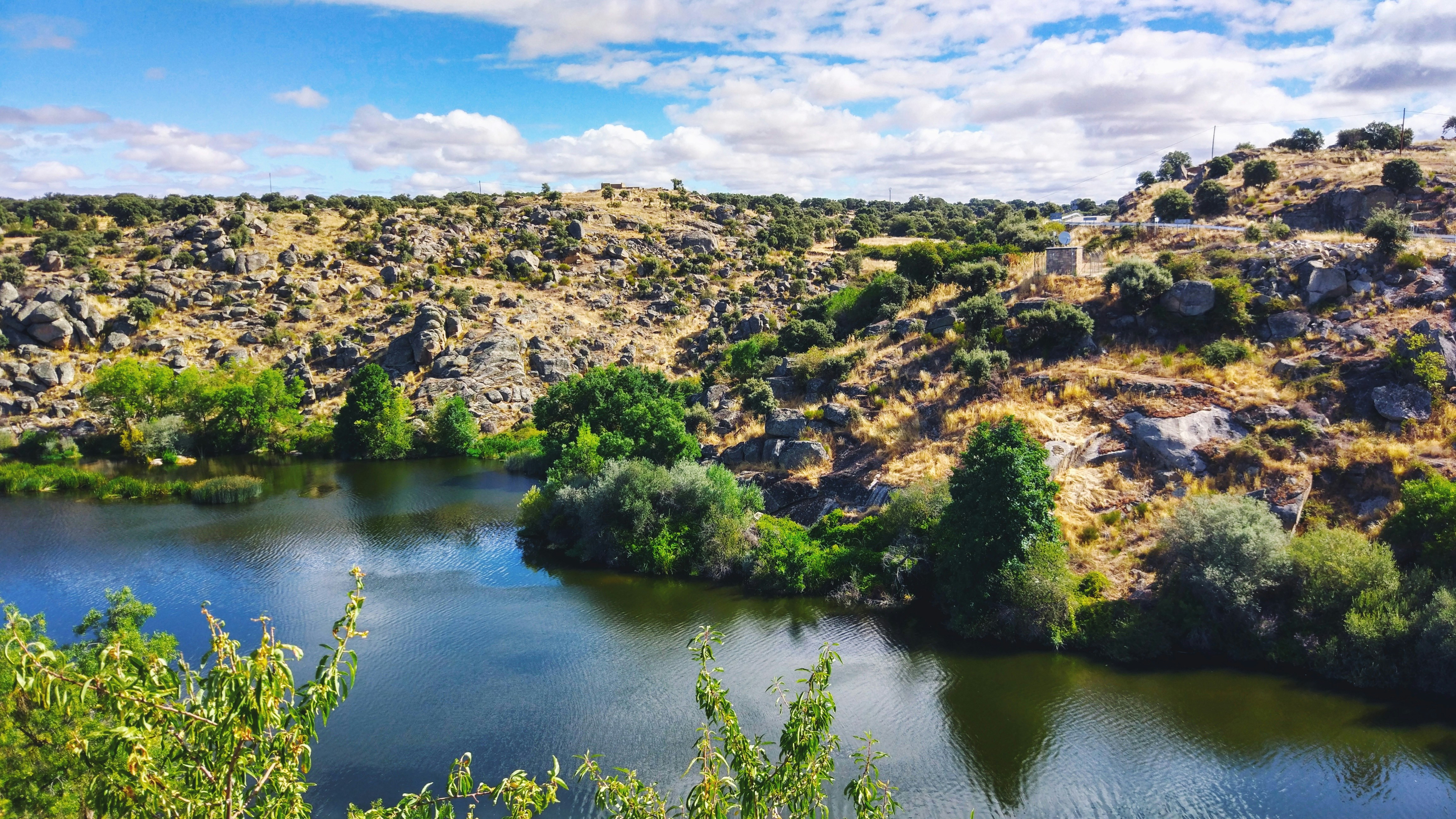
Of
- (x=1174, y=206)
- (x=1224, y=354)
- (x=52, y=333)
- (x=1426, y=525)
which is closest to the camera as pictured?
(x=1426, y=525)

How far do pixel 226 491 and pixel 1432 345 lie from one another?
59.9m

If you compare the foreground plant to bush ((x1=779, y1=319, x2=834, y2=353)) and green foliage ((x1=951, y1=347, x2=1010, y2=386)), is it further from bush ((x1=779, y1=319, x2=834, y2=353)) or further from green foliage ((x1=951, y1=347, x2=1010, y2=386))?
bush ((x1=779, y1=319, x2=834, y2=353))

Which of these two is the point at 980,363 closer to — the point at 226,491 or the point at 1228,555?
the point at 1228,555

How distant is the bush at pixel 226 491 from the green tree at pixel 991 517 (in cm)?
4110

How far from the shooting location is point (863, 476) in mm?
36812

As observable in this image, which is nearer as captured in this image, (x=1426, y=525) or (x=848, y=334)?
(x=1426, y=525)

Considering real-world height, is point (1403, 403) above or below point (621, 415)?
above

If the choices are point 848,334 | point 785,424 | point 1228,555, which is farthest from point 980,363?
point 1228,555

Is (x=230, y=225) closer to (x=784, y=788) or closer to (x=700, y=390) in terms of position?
(x=700, y=390)

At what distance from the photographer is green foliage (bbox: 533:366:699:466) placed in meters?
39.8

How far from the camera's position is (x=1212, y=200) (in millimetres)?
54094

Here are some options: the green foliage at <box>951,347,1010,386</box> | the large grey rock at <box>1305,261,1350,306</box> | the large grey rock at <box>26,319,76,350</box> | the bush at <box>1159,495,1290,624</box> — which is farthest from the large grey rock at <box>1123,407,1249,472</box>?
the large grey rock at <box>26,319,76,350</box>

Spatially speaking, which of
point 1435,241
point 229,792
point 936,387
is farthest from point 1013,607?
point 1435,241

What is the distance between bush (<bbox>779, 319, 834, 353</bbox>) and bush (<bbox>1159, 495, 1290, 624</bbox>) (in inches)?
1006
